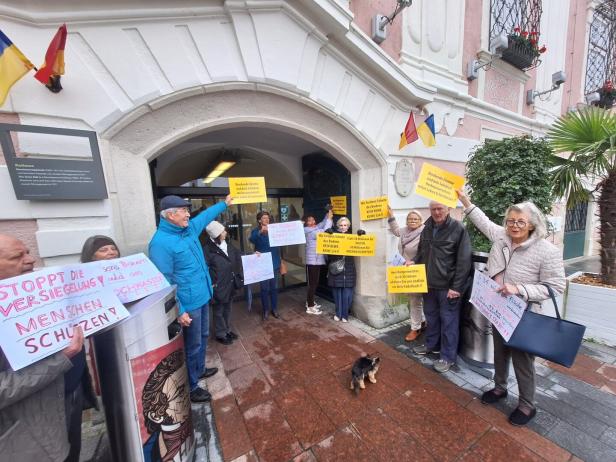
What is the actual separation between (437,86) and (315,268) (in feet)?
11.6

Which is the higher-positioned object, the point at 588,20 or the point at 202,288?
the point at 588,20

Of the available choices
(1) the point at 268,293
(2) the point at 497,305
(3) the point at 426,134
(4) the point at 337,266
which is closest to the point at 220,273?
(1) the point at 268,293

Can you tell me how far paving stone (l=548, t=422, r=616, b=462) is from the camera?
1836 millimetres

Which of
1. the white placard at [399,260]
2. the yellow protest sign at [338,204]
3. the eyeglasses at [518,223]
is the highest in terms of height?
the yellow protest sign at [338,204]

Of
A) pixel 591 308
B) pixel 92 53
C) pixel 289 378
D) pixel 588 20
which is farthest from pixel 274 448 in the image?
pixel 588 20

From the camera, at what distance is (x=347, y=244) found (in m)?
3.71

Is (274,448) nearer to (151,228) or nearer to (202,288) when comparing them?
(202,288)

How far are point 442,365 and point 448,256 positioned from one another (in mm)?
1232

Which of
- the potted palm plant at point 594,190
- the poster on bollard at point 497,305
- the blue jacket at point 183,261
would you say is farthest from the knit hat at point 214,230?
the potted palm plant at point 594,190

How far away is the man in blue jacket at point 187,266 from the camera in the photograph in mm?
2156

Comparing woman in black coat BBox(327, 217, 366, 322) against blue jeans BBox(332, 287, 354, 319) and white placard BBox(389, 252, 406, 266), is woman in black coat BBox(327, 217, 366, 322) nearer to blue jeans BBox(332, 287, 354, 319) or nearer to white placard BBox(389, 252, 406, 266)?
blue jeans BBox(332, 287, 354, 319)

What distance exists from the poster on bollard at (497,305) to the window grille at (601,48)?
30.7 feet

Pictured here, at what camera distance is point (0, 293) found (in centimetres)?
108

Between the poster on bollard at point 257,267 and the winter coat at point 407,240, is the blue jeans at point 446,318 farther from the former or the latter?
the poster on bollard at point 257,267
